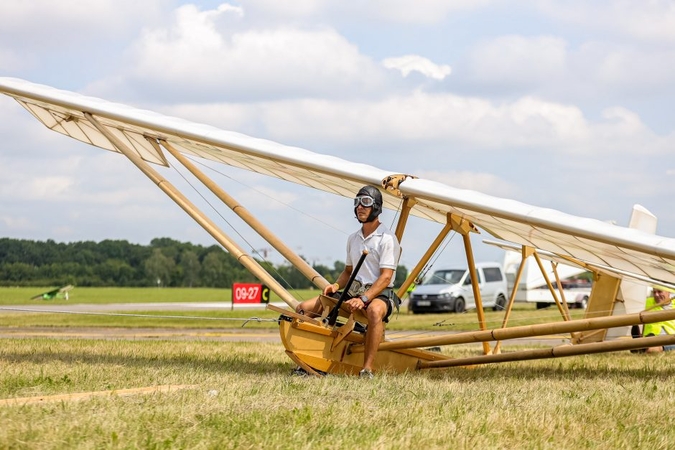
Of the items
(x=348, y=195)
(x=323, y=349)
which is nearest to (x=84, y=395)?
(x=323, y=349)

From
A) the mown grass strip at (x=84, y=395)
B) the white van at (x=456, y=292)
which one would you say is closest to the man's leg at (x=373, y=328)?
the mown grass strip at (x=84, y=395)

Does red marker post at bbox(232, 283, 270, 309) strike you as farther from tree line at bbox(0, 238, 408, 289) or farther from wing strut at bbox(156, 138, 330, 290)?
wing strut at bbox(156, 138, 330, 290)

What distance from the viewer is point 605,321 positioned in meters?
9.15

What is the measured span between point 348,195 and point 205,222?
7.57 ft

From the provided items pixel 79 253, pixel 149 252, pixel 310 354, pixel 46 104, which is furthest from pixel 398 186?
pixel 149 252

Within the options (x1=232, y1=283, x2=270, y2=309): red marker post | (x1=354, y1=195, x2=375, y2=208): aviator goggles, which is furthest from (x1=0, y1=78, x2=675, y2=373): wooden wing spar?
(x1=232, y1=283, x2=270, y2=309): red marker post

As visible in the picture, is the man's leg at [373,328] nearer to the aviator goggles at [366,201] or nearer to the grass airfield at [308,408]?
the grass airfield at [308,408]

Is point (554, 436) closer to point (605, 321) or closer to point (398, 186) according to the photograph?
point (605, 321)

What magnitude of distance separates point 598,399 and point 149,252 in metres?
91.2

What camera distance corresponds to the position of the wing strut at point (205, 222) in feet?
33.8

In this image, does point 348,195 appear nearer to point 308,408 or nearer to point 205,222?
point 205,222

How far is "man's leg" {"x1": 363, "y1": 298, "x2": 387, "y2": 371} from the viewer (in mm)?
9562

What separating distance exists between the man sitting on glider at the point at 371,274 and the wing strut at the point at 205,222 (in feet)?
1.50

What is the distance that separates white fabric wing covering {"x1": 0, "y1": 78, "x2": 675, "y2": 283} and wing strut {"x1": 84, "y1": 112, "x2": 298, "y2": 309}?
447 mm
